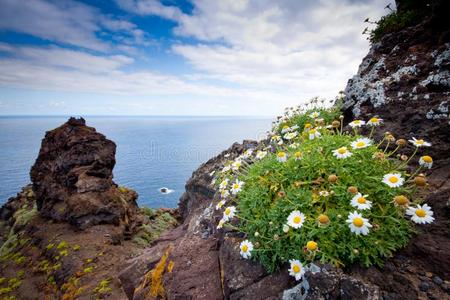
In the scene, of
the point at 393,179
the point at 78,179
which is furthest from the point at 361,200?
the point at 78,179

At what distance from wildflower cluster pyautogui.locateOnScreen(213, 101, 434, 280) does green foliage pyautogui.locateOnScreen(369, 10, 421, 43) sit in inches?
167

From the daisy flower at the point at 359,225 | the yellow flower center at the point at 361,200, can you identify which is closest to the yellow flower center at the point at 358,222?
the daisy flower at the point at 359,225

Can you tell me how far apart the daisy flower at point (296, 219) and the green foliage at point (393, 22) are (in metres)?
A: 6.63

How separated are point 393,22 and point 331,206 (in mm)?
6450

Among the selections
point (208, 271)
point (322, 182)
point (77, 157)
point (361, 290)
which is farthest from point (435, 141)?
point (77, 157)

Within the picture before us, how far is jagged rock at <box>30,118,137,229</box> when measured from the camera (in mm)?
15148

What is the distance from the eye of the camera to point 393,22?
725 cm

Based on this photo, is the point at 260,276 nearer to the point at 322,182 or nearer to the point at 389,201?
the point at 322,182

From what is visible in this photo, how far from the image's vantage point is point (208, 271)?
4.89 metres

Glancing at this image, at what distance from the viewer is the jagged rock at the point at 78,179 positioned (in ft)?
49.7

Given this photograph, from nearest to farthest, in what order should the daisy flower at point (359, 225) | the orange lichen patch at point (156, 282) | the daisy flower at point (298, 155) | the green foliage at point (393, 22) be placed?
the daisy flower at point (359, 225) < the daisy flower at point (298, 155) < the orange lichen patch at point (156, 282) < the green foliage at point (393, 22)

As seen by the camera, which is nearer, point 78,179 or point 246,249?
point 246,249

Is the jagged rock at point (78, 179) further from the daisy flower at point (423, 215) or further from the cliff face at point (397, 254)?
the daisy flower at point (423, 215)

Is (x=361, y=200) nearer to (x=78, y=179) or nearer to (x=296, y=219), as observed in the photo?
(x=296, y=219)
